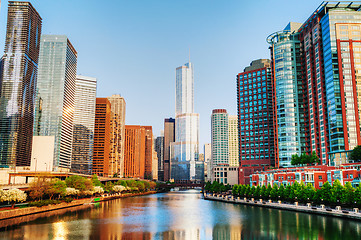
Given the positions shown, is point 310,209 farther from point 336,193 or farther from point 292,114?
point 292,114

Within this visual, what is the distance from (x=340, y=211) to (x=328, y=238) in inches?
1232

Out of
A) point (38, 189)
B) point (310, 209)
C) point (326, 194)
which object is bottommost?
point (310, 209)

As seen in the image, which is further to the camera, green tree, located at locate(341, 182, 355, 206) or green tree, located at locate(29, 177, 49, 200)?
green tree, located at locate(29, 177, 49, 200)

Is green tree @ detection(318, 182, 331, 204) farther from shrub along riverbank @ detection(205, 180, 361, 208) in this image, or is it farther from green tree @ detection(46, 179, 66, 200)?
green tree @ detection(46, 179, 66, 200)

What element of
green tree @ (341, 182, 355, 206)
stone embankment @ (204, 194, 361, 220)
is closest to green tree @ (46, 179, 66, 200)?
stone embankment @ (204, 194, 361, 220)

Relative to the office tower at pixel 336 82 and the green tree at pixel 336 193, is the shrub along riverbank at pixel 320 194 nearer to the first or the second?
the green tree at pixel 336 193

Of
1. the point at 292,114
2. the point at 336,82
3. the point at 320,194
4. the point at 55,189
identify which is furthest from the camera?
the point at 292,114

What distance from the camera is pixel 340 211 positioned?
8894 cm

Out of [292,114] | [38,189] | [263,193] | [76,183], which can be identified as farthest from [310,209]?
[292,114]

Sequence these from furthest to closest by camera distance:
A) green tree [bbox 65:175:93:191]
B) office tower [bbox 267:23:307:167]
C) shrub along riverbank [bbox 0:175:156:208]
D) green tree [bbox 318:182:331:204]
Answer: office tower [bbox 267:23:307:167] < green tree [bbox 65:175:93:191] < green tree [bbox 318:182:331:204] < shrub along riverbank [bbox 0:175:156:208]

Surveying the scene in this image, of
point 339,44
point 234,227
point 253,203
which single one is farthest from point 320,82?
point 234,227

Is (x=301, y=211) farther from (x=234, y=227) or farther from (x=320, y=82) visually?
(x=320, y=82)

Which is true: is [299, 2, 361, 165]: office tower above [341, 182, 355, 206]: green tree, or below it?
above

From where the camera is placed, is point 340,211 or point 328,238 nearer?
point 328,238
